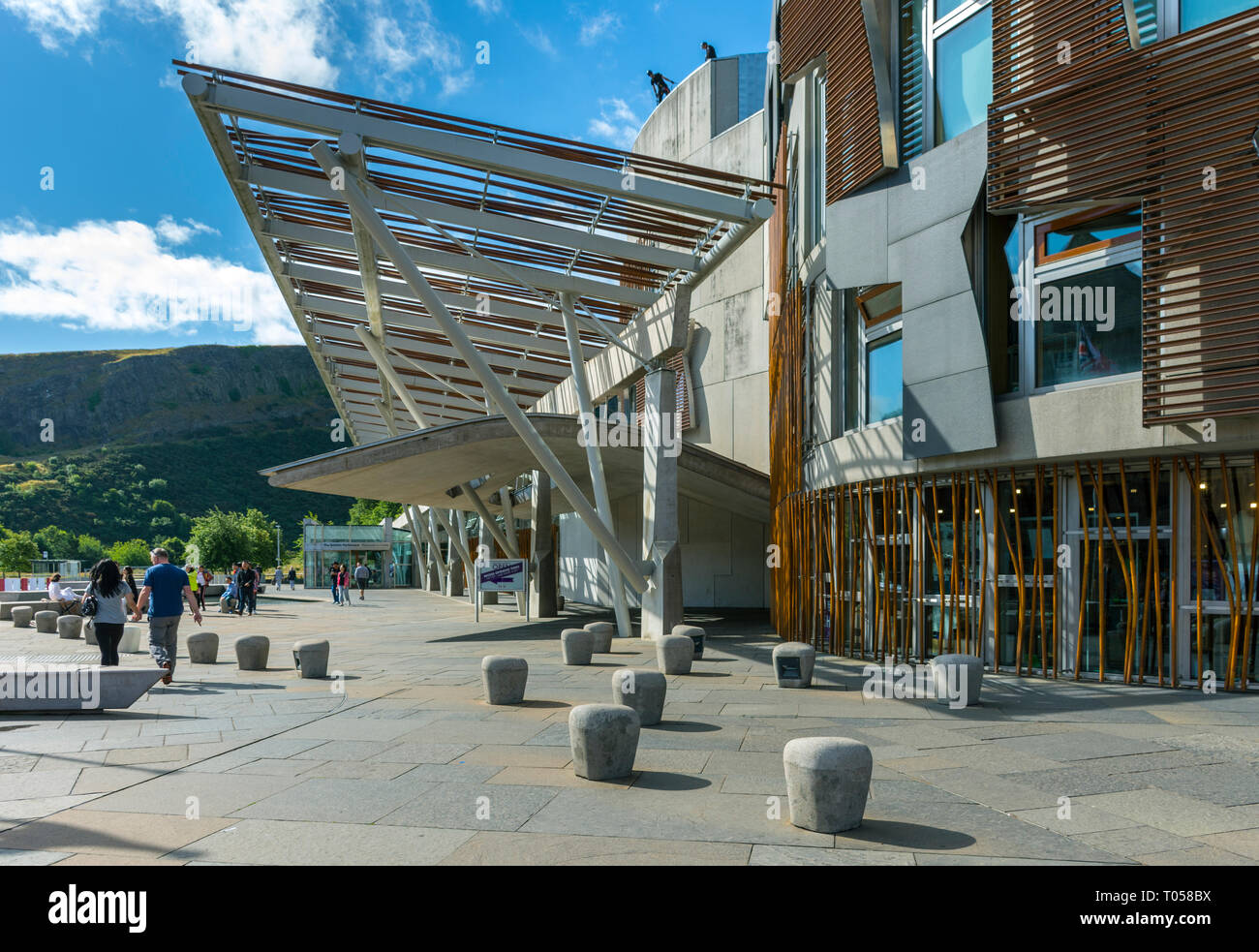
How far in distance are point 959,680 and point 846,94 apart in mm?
10704

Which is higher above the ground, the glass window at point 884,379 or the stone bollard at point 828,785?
the glass window at point 884,379

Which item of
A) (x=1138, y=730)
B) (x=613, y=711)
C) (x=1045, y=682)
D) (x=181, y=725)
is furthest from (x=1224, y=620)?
(x=181, y=725)

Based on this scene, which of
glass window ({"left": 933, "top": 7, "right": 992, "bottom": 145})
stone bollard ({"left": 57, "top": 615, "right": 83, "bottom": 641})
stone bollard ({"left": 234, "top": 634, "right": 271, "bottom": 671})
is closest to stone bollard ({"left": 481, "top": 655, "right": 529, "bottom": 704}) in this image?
stone bollard ({"left": 234, "top": 634, "right": 271, "bottom": 671})

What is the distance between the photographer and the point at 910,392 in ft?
47.6

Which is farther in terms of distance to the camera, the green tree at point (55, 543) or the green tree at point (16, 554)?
the green tree at point (55, 543)

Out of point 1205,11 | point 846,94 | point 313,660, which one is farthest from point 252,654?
point 1205,11

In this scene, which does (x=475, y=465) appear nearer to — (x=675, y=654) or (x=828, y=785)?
(x=675, y=654)

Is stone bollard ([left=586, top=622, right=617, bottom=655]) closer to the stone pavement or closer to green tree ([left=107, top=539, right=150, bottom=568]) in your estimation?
the stone pavement

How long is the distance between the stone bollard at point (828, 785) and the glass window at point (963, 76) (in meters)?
11.0

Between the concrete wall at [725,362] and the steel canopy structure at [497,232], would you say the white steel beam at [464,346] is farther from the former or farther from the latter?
the concrete wall at [725,362]

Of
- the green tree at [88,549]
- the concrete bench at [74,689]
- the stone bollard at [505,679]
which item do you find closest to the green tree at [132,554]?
the green tree at [88,549]

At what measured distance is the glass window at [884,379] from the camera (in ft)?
51.9

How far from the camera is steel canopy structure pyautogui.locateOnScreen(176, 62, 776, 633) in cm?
1627
